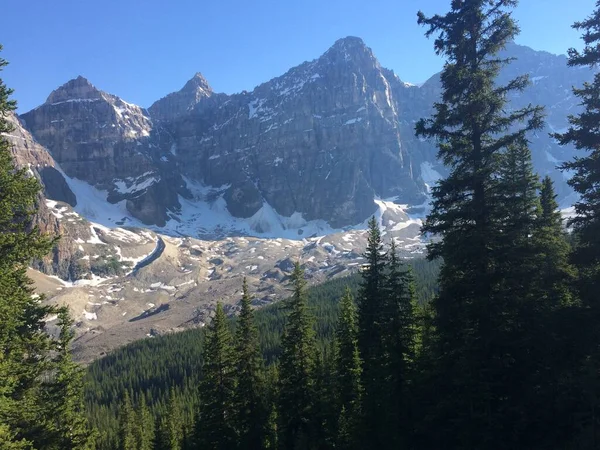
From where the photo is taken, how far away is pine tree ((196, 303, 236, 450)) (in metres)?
29.7

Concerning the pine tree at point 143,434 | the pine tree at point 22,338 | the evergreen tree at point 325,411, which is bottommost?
the pine tree at point 143,434

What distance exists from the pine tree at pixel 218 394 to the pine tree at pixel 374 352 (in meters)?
9.31

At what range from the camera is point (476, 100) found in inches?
596

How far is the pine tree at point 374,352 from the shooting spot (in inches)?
840

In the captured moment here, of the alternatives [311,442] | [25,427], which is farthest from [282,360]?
[25,427]

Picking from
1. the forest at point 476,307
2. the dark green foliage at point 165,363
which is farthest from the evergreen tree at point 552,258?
the dark green foliage at point 165,363

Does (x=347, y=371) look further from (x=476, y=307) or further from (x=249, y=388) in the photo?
(x=476, y=307)

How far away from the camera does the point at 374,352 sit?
2455 centimetres

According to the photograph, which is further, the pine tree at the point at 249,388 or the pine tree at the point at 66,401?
the pine tree at the point at 249,388

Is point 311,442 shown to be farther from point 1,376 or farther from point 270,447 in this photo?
point 1,376

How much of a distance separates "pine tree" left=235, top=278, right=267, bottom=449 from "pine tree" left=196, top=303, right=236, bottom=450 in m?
Answer: 0.51

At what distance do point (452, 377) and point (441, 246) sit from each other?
432 centimetres

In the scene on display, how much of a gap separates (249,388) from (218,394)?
2118 millimetres

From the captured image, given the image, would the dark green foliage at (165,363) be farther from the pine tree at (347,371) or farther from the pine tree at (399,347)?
the pine tree at (399,347)
